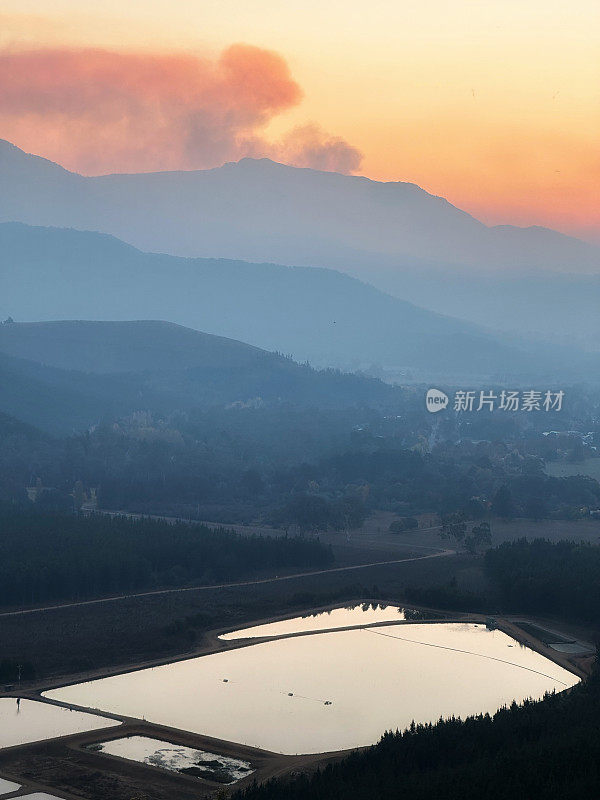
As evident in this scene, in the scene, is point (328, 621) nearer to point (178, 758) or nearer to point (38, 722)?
point (38, 722)

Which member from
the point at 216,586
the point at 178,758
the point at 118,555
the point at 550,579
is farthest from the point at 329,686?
the point at 118,555

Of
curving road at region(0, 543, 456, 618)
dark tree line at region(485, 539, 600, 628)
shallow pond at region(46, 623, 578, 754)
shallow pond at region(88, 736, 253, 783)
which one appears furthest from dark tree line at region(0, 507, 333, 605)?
shallow pond at region(88, 736, 253, 783)

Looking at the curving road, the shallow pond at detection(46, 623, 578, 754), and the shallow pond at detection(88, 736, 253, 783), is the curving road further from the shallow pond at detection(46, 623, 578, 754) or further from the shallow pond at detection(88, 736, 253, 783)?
the shallow pond at detection(88, 736, 253, 783)

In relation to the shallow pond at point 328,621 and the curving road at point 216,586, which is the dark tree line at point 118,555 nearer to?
the curving road at point 216,586

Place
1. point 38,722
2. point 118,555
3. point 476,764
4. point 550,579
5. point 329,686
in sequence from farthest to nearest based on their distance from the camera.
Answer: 1. point 118,555
2. point 550,579
3. point 329,686
4. point 38,722
5. point 476,764

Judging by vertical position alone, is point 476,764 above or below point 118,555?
below

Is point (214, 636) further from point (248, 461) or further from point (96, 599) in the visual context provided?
point (248, 461)

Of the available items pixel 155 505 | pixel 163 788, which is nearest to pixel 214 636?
pixel 163 788

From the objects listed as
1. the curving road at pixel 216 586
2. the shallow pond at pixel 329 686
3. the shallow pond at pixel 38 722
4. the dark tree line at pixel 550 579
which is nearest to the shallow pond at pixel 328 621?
the shallow pond at pixel 329 686
